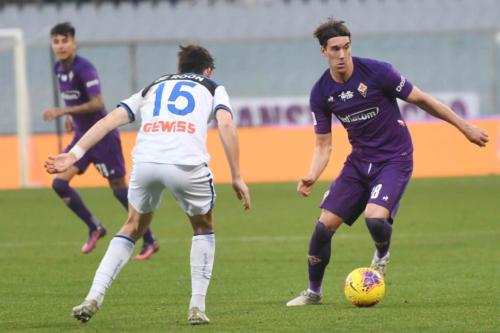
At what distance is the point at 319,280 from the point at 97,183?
610 inches

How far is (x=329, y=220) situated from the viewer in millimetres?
8820

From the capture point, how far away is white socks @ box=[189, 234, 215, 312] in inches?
304

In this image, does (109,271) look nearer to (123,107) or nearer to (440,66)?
(123,107)

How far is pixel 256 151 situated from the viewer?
2367 centimetres

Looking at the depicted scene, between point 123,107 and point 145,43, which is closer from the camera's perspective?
point 123,107

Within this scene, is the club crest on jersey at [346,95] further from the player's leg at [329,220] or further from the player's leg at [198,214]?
the player's leg at [198,214]

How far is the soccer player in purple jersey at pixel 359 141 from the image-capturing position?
8.67 m

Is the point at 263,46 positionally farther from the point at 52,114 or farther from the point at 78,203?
the point at 52,114

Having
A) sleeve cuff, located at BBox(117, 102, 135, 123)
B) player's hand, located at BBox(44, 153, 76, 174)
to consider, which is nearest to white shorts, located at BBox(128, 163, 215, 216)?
sleeve cuff, located at BBox(117, 102, 135, 123)

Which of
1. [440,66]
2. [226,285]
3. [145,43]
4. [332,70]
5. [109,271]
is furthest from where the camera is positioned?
[440,66]

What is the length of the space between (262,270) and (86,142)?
4.26 m

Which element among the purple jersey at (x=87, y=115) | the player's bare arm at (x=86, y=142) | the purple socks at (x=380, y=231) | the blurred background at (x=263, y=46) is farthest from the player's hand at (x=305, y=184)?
the blurred background at (x=263, y=46)

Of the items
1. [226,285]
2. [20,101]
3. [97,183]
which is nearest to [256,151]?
[97,183]

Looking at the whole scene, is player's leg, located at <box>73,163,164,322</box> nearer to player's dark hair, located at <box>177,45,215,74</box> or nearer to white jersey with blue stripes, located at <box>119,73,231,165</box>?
white jersey with blue stripes, located at <box>119,73,231,165</box>
